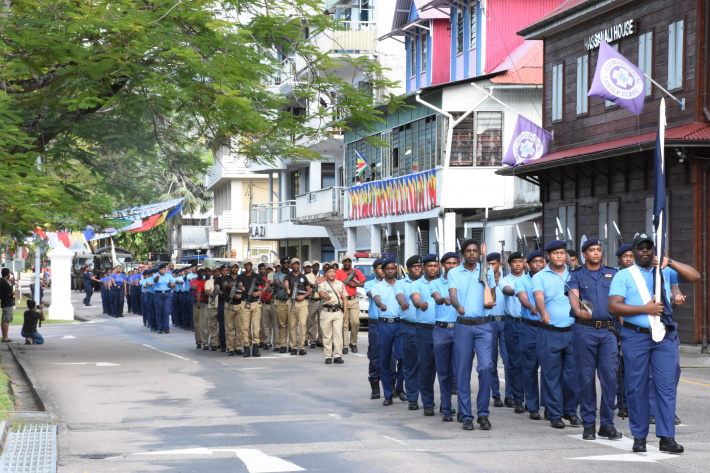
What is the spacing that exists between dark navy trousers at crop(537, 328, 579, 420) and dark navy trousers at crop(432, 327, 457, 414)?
1122 mm

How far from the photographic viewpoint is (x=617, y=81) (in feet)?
69.5

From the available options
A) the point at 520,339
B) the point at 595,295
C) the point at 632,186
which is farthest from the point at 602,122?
the point at 595,295

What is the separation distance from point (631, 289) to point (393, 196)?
2838 centimetres

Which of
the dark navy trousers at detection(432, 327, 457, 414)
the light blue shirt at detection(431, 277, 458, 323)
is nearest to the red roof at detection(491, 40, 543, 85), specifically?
the light blue shirt at detection(431, 277, 458, 323)

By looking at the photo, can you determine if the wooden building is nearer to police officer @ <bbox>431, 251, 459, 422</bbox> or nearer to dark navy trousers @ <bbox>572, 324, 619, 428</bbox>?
police officer @ <bbox>431, 251, 459, 422</bbox>

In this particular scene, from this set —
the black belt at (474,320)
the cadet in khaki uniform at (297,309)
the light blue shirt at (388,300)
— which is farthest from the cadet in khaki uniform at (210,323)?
the black belt at (474,320)

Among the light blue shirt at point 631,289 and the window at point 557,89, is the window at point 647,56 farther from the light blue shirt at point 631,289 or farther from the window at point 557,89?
the light blue shirt at point 631,289

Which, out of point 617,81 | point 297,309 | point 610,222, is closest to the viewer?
point 617,81

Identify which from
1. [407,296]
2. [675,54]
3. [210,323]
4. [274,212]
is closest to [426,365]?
[407,296]

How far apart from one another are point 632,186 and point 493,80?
29.8 feet

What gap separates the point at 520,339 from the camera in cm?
1285

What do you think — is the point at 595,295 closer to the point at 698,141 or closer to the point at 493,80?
the point at 698,141

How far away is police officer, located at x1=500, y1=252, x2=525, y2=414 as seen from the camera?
13.0 meters

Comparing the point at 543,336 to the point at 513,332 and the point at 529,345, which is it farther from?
the point at 513,332
